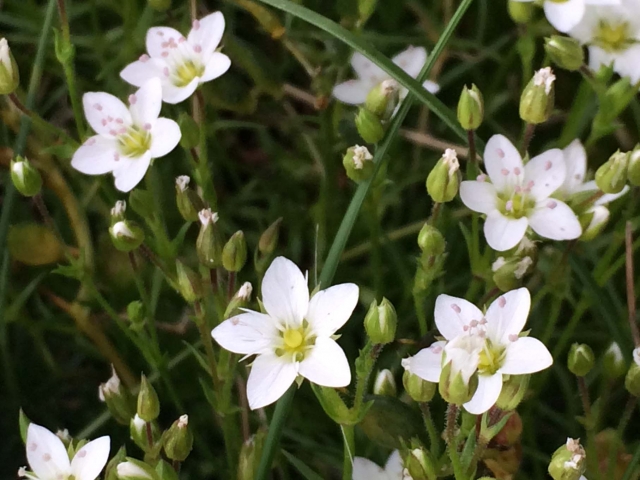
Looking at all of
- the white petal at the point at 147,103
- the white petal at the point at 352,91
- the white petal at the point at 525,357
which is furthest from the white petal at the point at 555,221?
the white petal at the point at 147,103

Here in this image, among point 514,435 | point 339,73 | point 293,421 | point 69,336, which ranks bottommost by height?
point 69,336

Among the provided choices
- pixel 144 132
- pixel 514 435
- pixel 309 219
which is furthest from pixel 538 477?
pixel 144 132

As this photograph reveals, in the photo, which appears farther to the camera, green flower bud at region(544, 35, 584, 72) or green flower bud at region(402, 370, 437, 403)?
green flower bud at region(544, 35, 584, 72)

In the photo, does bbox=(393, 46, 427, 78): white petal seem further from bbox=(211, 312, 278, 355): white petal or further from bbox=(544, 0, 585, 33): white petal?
bbox=(211, 312, 278, 355): white petal

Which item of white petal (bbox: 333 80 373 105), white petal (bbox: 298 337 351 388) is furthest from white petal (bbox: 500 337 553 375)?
white petal (bbox: 333 80 373 105)

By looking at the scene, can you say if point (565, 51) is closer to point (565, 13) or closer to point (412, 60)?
point (565, 13)

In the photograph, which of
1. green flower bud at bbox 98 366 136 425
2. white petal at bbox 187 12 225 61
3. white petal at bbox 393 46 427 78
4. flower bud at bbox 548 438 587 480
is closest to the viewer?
flower bud at bbox 548 438 587 480

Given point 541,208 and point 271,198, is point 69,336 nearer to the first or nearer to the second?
point 271,198

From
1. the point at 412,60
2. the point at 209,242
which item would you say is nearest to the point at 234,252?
the point at 209,242
